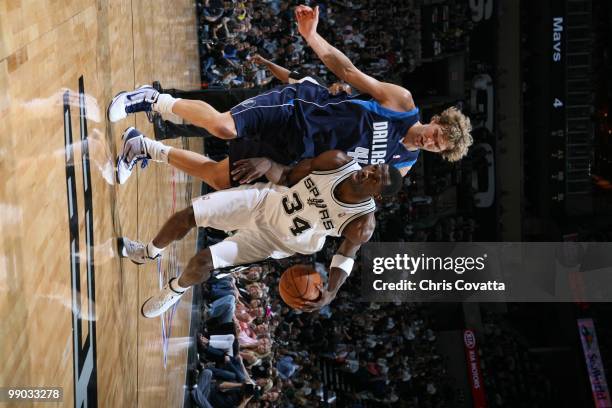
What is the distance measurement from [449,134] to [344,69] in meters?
0.81

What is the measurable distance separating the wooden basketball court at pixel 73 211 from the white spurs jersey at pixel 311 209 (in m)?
1.06

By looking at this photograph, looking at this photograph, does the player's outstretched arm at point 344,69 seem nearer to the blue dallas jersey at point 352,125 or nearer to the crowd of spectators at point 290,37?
the blue dallas jersey at point 352,125

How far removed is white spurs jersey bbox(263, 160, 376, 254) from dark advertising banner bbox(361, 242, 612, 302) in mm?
4407

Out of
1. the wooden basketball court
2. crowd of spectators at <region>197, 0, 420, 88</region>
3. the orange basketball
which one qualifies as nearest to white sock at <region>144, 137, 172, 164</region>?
the wooden basketball court

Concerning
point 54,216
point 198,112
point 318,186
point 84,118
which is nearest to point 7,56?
point 54,216

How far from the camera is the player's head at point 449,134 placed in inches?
174

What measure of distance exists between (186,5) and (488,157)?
6.12m

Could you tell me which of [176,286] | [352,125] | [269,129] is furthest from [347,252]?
[176,286]

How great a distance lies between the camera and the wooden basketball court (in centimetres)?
259

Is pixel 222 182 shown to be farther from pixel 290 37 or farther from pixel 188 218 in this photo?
pixel 290 37

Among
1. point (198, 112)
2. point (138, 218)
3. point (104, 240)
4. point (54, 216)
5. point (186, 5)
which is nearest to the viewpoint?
point (54, 216)

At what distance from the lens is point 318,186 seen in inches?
169

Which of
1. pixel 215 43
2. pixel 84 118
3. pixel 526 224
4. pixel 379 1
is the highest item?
pixel 379 1

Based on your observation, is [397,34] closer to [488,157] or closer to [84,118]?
[488,157]
